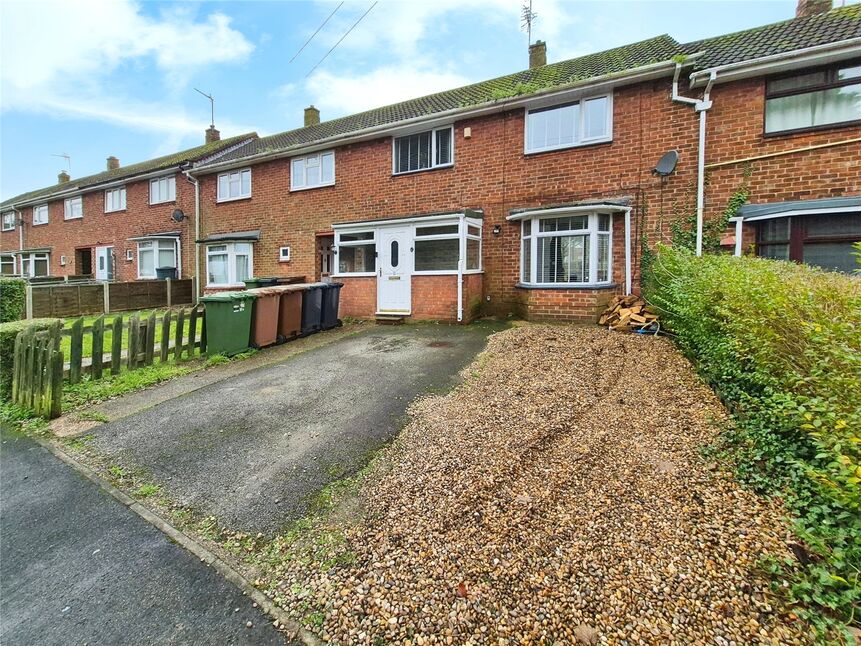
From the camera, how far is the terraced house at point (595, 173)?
7918 mm

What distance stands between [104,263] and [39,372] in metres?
19.5

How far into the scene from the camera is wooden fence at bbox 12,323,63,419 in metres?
5.06

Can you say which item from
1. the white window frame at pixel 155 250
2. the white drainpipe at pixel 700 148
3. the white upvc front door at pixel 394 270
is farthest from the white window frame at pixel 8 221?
the white drainpipe at pixel 700 148

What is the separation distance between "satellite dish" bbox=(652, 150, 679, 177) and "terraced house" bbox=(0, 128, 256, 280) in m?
16.6

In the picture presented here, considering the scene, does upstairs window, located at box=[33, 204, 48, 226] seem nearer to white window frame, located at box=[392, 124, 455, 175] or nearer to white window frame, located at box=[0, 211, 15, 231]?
white window frame, located at box=[0, 211, 15, 231]

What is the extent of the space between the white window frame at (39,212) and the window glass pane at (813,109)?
107 ft

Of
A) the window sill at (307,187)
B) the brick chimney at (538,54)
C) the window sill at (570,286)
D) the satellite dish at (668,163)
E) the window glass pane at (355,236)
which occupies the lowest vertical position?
the window sill at (570,286)

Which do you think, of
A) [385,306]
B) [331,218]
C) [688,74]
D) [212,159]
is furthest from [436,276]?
[212,159]

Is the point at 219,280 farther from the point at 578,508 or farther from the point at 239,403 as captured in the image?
the point at 578,508

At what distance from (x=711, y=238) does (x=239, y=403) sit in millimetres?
9203

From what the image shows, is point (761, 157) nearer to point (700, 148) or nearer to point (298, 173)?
point (700, 148)

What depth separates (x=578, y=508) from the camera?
110 inches

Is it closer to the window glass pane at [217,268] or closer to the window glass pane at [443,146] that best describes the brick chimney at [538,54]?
the window glass pane at [443,146]

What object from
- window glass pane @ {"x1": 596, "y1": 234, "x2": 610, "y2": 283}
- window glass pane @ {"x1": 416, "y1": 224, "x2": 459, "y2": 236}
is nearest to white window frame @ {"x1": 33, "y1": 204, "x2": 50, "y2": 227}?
window glass pane @ {"x1": 416, "y1": 224, "x2": 459, "y2": 236}
